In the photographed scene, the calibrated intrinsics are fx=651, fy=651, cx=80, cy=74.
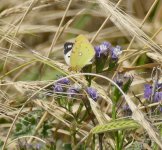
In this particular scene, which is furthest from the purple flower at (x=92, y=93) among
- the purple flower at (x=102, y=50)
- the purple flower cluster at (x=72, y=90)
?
the purple flower at (x=102, y=50)

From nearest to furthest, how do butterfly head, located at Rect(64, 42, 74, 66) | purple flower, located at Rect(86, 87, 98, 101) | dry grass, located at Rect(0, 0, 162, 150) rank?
dry grass, located at Rect(0, 0, 162, 150) → purple flower, located at Rect(86, 87, 98, 101) → butterfly head, located at Rect(64, 42, 74, 66)

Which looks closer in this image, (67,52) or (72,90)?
(72,90)

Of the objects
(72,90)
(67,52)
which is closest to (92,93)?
(72,90)

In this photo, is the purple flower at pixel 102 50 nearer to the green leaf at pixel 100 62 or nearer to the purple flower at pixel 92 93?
the green leaf at pixel 100 62

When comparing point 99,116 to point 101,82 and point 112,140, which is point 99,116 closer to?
point 112,140

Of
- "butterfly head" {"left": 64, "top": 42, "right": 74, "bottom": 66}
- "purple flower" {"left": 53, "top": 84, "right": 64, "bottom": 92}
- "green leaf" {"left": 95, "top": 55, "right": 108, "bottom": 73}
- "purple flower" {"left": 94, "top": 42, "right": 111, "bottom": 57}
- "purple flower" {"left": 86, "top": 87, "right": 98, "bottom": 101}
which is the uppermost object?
"butterfly head" {"left": 64, "top": 42, "right": 74, "bottom": 66}

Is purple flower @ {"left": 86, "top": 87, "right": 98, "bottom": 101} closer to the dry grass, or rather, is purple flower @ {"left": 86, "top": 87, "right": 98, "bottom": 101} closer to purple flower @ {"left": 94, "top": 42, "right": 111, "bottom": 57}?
the dry grass

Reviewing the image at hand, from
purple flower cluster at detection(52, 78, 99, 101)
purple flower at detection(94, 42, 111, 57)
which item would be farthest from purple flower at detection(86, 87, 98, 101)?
purple flower at detection(94, 42, 111, 57)

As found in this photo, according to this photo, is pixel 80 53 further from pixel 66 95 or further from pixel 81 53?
pixel 66 95

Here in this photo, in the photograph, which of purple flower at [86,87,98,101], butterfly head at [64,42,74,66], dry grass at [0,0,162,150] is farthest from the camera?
butterfly head at [64,42,74,66]

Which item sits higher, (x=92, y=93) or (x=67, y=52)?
(x=67, y=52)
